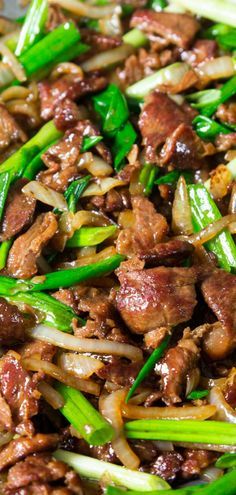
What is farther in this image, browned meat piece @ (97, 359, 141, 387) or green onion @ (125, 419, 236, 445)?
browned meat piece @ (97, 359, 141, 387)

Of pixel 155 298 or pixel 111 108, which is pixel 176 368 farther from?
pixel 111 108

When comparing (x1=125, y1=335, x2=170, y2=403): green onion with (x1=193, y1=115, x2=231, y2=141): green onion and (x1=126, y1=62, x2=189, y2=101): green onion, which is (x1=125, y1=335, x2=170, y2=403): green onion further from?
(x1=126, y1=62, x2=189, y2=101): green onion

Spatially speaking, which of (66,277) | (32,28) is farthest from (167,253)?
(32,28)

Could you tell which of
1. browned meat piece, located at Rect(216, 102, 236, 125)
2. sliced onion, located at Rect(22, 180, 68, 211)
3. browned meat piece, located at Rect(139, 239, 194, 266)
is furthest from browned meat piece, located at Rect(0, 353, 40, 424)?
browned meat piece, located at Rect(216, 102, 236, 125)

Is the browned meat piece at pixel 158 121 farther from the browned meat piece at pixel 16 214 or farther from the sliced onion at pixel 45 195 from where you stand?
the browned meat piece at pixel 16 214

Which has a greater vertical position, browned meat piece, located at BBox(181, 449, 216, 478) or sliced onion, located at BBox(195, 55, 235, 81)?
sliced onion, located at BBox(195, 55, 235, 81)
